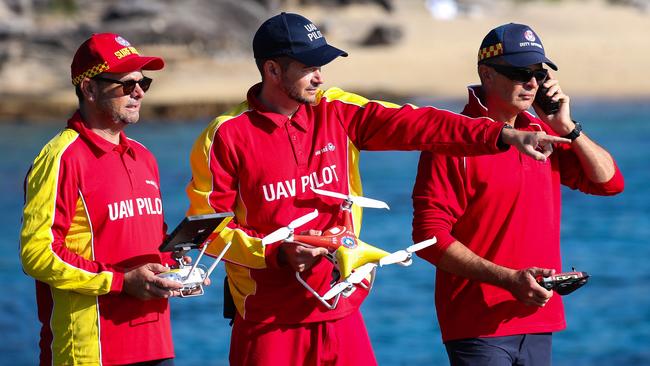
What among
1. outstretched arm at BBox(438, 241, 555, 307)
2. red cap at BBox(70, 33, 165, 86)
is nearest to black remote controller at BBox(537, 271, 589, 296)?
outstretched arm at BBox(438, 241, 555, 307)

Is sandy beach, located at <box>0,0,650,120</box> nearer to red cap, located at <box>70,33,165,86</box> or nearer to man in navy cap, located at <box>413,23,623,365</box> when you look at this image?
man in navy cap, located at <box>413,23,623,365</box>

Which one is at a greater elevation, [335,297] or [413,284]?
[335,297]

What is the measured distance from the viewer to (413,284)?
49.9 ft

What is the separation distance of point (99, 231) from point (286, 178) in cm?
68

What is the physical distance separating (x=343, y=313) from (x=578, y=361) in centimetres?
772

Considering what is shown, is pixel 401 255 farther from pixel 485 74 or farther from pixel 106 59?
pixel 106 59

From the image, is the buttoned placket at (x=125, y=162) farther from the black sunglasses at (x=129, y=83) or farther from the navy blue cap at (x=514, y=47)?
the navy blue cap at (x=514, y=47)

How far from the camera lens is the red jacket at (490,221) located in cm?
498

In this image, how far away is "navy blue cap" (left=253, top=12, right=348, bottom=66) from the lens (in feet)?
15.6

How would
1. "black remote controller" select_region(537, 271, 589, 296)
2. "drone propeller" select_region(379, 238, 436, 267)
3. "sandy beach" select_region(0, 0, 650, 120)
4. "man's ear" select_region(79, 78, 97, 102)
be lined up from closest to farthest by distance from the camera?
"drone propeller" select_region(379, 238, 436, 267) → "black remote controller" select_region(537, 271, 589, 296) → "man's ear" select_region(79, 78, 97, 102) → "sandy beach" select_region(0, 0, 650, 120)

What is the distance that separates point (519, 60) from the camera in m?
4.96

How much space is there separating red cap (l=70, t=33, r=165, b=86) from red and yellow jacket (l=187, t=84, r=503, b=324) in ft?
1.13

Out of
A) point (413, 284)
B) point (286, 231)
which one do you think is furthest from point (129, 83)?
point (413, 284)

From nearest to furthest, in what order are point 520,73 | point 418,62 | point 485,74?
point 520,73 < point 485,74 < point 418,62
